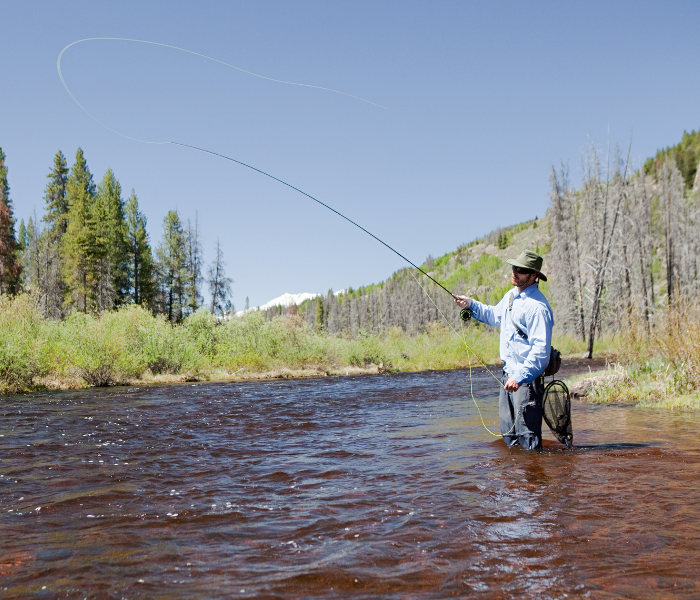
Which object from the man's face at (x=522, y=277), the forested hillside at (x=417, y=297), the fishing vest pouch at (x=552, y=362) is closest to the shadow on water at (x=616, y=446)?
A: the fishing vest pouch at (x=552, y=362)

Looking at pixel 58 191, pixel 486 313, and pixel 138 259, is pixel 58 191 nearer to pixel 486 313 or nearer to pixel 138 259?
pixel 138 259

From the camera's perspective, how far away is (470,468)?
18.0 feet

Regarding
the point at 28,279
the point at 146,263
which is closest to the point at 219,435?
the point at 146,263

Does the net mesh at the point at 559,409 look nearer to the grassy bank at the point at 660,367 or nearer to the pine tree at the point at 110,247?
the grassy bank at the point at 660,367

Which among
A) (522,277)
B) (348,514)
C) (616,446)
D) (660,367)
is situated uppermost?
(522,277)

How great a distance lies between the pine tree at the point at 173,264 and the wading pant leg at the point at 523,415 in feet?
155

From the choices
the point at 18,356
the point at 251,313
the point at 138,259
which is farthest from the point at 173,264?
the point at 18,356

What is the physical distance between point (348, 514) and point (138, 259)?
50.1m

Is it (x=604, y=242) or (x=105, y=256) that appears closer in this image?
(x=604, y=242)

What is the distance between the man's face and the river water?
1913 millimetres

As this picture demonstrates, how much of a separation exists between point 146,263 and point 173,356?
31.9m

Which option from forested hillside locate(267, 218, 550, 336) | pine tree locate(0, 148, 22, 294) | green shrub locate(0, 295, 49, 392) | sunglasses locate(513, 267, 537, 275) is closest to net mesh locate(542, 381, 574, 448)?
sunglasses locate(513, 267, 537, 275)

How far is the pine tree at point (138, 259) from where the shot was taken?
4941 cm

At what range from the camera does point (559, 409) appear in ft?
20.0
